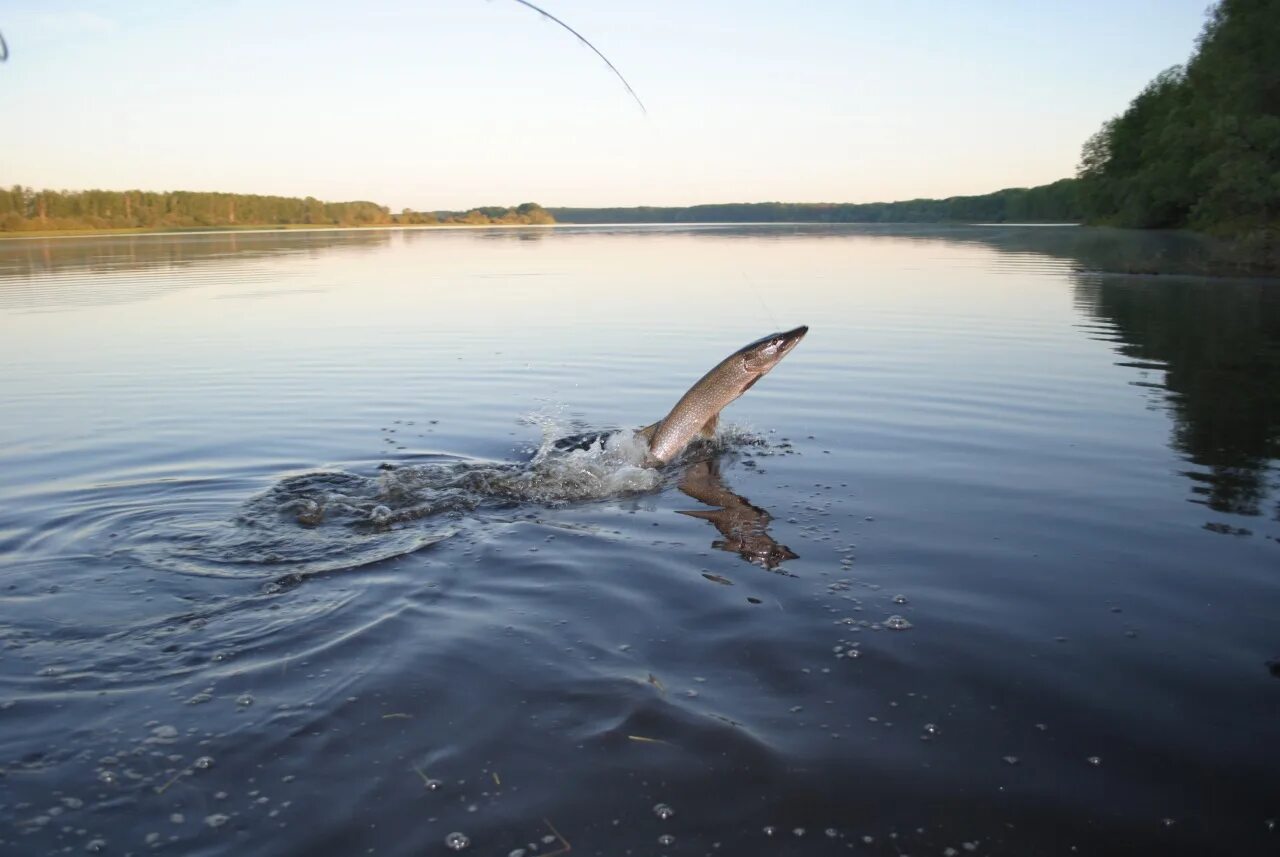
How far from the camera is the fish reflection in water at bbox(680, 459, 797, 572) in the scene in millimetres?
6812

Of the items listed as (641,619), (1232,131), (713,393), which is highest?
(1232,131)

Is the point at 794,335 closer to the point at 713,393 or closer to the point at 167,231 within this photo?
the point at 713,393

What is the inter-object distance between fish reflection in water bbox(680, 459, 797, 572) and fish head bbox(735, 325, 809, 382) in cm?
113

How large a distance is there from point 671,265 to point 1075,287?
55.8 feet

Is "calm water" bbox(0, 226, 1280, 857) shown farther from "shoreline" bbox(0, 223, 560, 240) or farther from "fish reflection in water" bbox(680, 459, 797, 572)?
"shoreline" bbox(0, 223, 560, 240)

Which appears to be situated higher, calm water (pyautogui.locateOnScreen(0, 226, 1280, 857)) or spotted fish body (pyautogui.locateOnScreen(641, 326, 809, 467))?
spotted fish body (pyautogui.locateOnScreen(641, 326, 809, 467))

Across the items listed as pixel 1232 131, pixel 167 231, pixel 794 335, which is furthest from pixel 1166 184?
pixel 167 231

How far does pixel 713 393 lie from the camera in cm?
854

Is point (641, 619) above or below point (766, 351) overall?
below

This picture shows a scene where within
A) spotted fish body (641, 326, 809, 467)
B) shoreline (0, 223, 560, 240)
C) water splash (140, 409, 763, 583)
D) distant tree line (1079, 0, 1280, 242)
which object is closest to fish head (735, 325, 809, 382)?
spotted fish body (641, 326, 809, 467)

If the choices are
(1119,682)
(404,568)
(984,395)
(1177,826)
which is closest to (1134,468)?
(984,395)

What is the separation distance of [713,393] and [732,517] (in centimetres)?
132

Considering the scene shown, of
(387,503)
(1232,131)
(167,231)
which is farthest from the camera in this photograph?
(167,231)

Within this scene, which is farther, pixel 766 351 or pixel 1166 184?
pixel 1166 184
